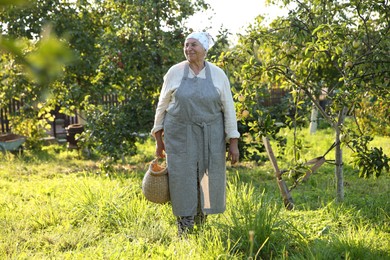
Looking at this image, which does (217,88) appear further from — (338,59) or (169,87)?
(338,59)

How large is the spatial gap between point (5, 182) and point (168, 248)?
352 centimetres

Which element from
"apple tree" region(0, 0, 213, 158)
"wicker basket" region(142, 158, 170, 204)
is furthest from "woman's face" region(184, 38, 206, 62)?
"apple tree" region(0, 0, 213, 158)

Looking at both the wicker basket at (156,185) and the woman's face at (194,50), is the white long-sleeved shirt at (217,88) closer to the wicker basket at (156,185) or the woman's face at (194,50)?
the woman's face at (194,50)

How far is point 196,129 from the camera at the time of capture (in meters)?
3.51

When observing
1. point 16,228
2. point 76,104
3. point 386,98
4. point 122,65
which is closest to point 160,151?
point 16,228

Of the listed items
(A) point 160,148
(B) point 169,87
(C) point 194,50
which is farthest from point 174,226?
(C) point 194,50

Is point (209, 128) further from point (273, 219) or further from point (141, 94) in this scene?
point (141, 94)

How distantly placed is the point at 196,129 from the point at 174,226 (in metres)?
0.81

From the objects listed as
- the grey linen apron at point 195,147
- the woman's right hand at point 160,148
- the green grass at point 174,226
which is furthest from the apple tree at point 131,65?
the grey linen apron at point 195,147

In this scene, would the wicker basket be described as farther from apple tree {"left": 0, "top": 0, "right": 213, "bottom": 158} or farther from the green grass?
apple tree {"left": 0, "top": 0, "right": 213, "bottom": 158}

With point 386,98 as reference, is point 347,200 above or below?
below

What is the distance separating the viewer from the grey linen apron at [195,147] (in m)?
3.47

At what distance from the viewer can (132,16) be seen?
6191mm

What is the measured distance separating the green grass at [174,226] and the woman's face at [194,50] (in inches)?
44.7
